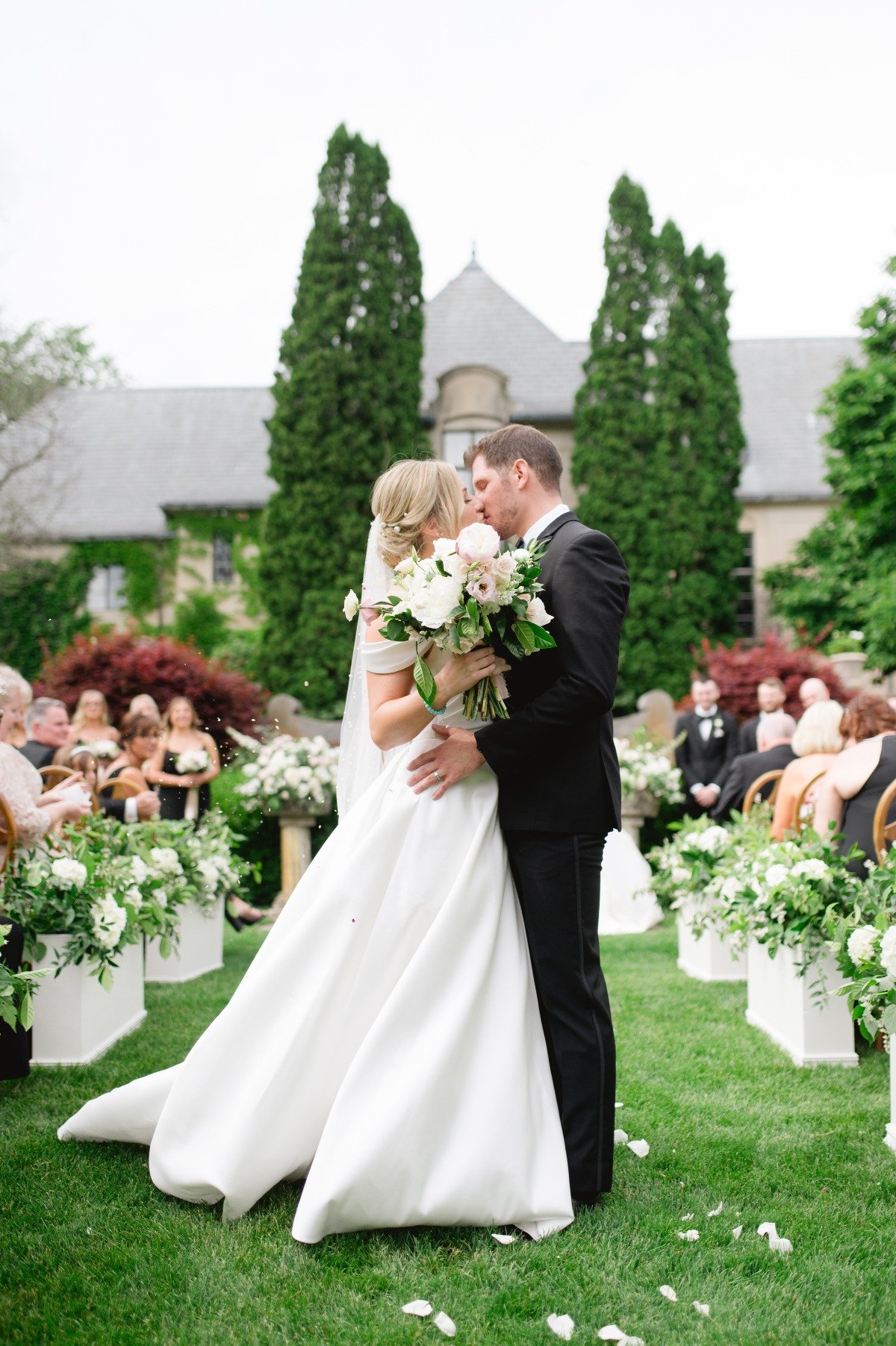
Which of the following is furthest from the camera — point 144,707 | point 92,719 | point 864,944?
point 92,719

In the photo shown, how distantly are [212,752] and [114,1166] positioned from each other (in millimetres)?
6237

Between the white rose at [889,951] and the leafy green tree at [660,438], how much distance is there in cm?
2013

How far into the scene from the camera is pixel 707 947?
7832 mm

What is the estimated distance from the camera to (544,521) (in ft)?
12.4

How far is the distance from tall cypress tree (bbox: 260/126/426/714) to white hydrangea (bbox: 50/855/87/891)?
17.0 meters

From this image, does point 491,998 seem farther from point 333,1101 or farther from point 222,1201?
point 222,1201

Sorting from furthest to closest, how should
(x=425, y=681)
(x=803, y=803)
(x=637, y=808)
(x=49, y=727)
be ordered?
(x=637, y=808) < (x=49, y=727) < (x=803, y=803) < (x=425, y=681)

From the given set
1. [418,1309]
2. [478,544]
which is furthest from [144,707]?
[418,1309]

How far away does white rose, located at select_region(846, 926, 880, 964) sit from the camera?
157 inches

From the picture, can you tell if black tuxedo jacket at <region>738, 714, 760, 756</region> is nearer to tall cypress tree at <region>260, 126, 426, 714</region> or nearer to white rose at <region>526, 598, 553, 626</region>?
white rose at <region>526, 598, 553, 626</region>

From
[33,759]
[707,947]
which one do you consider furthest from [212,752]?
[707,947]

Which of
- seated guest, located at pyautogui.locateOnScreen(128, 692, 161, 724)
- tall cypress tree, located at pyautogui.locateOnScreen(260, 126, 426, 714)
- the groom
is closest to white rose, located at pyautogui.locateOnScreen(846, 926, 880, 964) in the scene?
the groom

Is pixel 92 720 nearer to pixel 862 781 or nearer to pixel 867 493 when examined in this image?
pixel 862 781

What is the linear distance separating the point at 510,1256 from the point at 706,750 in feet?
30.2
